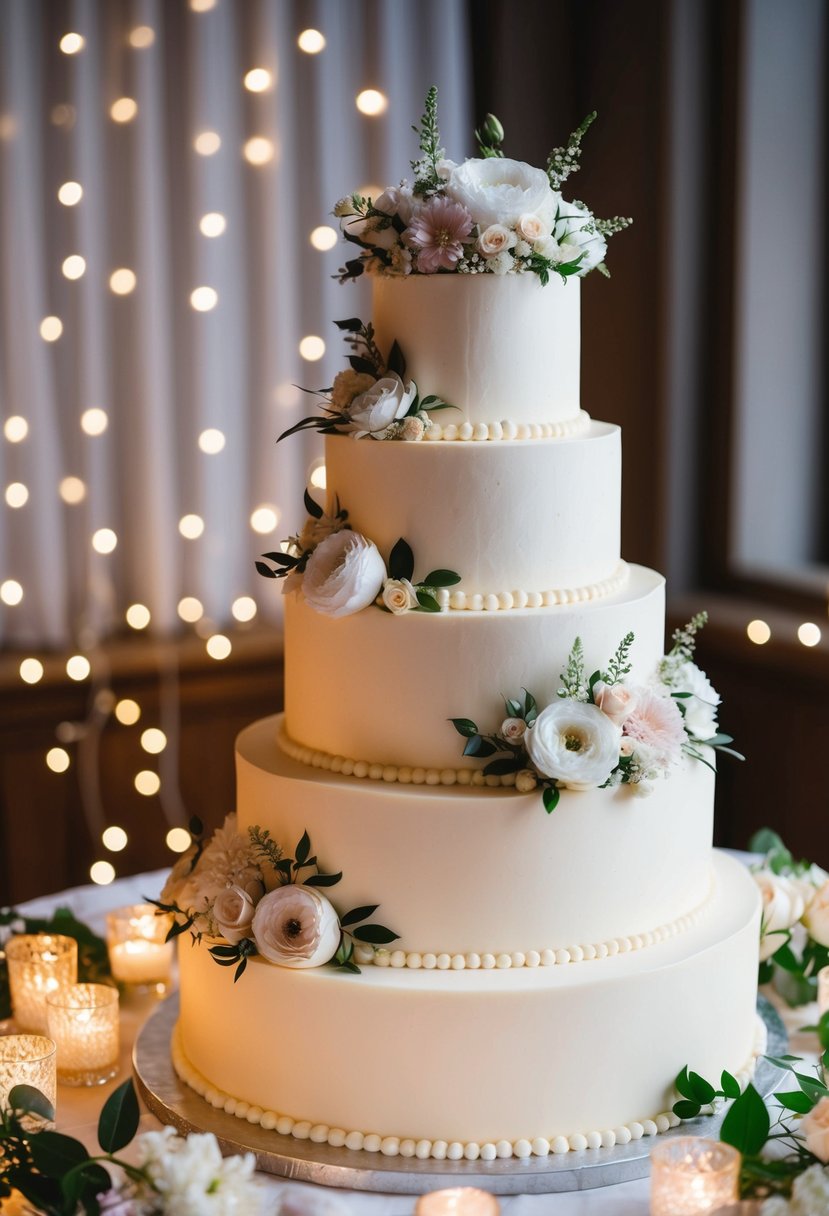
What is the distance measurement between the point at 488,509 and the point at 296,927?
0.67 metres

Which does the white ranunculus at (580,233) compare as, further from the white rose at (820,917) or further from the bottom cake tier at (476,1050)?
the white rose at (820,917)

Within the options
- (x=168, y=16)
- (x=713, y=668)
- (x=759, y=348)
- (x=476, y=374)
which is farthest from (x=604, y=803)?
(x=168, y=16)

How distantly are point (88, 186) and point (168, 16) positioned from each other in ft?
1.68

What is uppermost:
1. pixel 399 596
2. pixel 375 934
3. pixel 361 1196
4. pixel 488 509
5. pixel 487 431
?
pixel 487 431

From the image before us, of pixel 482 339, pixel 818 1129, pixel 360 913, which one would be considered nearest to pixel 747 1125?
pixel 818 1129

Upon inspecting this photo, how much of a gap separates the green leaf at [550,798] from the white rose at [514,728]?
9 centimetres

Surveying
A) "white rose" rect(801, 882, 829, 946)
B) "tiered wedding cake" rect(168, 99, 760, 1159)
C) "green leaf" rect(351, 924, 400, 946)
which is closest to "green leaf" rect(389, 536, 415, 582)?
"tiered wedding cake" rect(168, 99, 760, 1159)

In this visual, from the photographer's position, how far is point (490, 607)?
206 cm

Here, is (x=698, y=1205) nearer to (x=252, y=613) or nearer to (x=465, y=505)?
(x=465, y=505)

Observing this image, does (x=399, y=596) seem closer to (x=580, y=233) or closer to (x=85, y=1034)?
(x=580, y=233)

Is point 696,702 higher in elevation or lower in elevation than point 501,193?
lower

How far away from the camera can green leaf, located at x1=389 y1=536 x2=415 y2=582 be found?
→ 2.06 m

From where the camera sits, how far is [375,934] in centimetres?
201

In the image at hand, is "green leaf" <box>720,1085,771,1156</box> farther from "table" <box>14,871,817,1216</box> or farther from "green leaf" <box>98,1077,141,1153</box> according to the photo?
"green leaf" <box>98,1077,141,1153</box>
